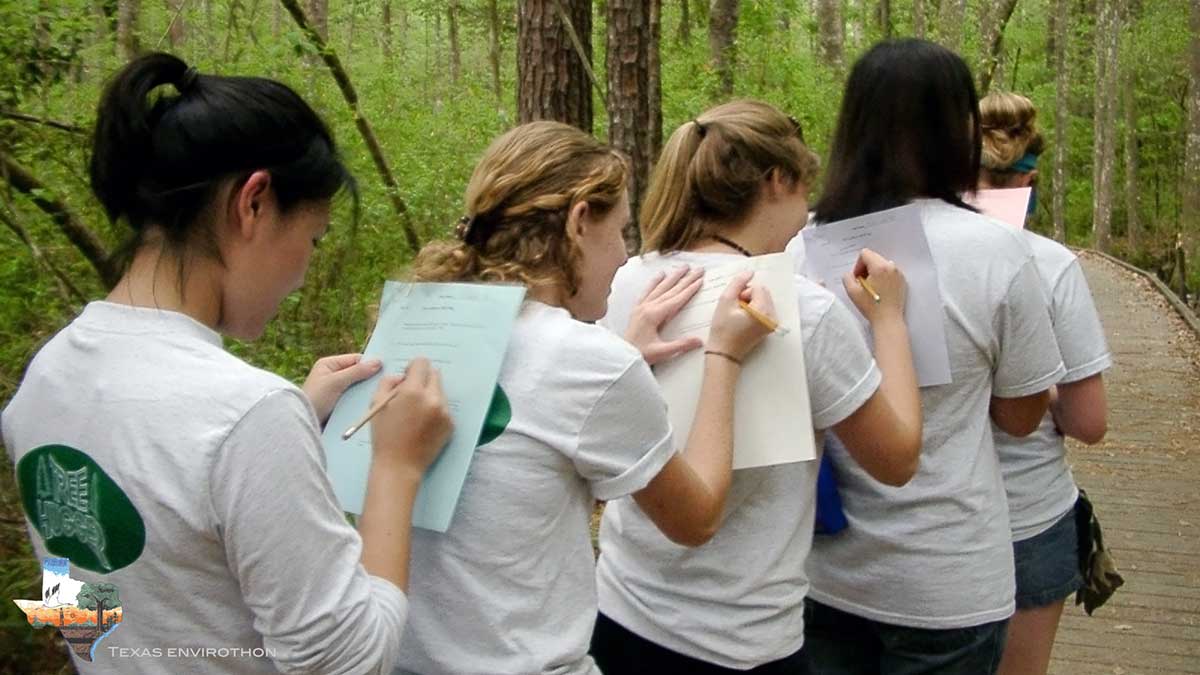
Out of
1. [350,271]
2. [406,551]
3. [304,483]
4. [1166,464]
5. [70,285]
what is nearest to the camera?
[304,483]

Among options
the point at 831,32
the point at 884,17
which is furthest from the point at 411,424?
the point at 884,17

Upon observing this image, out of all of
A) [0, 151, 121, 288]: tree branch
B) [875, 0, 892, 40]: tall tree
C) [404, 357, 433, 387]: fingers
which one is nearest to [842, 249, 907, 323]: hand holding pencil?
[404, 357, 433, 387]: fingers

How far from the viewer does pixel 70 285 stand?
4344mm

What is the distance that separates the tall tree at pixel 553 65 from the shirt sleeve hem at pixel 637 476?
3803mm

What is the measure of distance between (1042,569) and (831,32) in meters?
16.8

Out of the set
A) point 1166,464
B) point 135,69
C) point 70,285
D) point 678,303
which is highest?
point 135,69

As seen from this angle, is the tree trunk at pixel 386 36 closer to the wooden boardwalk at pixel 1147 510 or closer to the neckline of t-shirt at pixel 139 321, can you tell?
the wooden boardwalk at pixel 1147 510

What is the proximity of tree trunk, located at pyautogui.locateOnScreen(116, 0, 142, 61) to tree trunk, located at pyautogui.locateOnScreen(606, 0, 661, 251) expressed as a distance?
2.70 m

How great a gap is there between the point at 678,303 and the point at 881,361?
45 centimetres

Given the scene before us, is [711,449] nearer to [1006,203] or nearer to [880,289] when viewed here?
[880,289]

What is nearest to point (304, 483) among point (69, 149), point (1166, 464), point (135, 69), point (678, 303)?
point (135, 69)

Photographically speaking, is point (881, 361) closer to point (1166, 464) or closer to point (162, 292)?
point (162, 292)

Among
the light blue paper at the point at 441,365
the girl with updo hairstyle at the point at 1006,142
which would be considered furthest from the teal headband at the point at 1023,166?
the light blue paper at the point at 441,365

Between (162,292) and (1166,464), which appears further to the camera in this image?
(1166,464)
